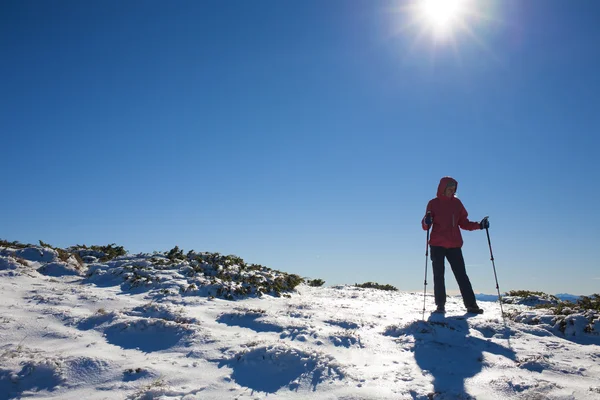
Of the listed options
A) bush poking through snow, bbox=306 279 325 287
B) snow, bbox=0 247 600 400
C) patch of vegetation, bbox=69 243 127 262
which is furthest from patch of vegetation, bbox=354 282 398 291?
patch of vegetation, bbox=69 243 127 262

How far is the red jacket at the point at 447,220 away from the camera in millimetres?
9922

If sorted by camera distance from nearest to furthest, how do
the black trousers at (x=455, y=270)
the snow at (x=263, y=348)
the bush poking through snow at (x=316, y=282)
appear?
the snow at (x=263, y=348), the black trousers at (x=455, y=270), the bush poking through snow at (x=316, y=282)

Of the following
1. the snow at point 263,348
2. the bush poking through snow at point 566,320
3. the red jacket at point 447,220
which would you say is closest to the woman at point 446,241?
the red jacket at point 447,220

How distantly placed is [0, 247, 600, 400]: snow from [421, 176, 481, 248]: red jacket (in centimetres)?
196

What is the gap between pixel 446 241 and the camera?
988 centimetres

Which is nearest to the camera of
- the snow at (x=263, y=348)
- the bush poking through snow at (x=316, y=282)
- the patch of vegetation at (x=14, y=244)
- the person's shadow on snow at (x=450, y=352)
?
the snow at (x=263, y=348)

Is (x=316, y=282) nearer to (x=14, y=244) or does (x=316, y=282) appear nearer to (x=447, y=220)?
(x=447, y=220)

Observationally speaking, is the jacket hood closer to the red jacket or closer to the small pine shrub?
the red jacket

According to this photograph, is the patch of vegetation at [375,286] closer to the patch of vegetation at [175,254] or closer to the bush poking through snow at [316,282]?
the bush poking through snow at [316,282]

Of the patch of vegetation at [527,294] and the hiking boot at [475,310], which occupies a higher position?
the patch of vegetation at [527,294]

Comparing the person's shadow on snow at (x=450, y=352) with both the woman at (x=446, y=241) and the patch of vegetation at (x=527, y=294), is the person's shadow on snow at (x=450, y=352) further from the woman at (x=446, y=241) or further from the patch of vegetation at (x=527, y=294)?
the patch of vegetation at (x=527, y=294)

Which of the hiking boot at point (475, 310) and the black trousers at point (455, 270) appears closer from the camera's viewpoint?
the hiking boot at point (475, 310)

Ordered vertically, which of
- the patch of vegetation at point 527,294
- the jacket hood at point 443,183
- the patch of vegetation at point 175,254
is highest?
the jacket hood at point 443,183

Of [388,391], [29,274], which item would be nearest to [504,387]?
[388,391]
